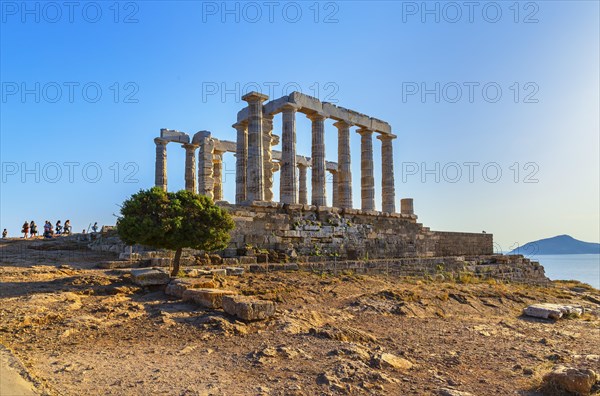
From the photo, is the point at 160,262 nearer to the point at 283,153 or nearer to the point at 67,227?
the point at 283,153

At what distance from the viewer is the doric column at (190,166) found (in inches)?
1219

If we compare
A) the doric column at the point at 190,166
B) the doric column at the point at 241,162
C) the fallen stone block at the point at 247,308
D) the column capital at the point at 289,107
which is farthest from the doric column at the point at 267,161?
the fallen stone block at the point at 247,308

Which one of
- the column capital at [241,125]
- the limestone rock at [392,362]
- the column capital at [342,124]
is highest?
the column capital at [342,124]

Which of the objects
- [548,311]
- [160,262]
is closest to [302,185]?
[160,262]

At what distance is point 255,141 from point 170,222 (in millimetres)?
11435

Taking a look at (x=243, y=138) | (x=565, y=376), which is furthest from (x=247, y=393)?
(x=243, y=138)

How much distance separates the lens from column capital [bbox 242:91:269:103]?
22.5 m

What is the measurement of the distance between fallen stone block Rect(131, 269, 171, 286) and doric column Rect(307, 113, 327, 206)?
14311mm

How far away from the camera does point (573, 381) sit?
20.2ft

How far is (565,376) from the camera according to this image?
628 cm

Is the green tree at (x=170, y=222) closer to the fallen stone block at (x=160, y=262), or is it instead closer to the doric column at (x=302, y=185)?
the fallen stone block at (x=160, y=262)

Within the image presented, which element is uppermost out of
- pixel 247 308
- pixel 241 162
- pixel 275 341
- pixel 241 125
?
→ pixel 241 125

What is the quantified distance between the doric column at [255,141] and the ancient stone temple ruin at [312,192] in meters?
0.05

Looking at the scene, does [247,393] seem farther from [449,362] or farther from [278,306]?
[278,306]
